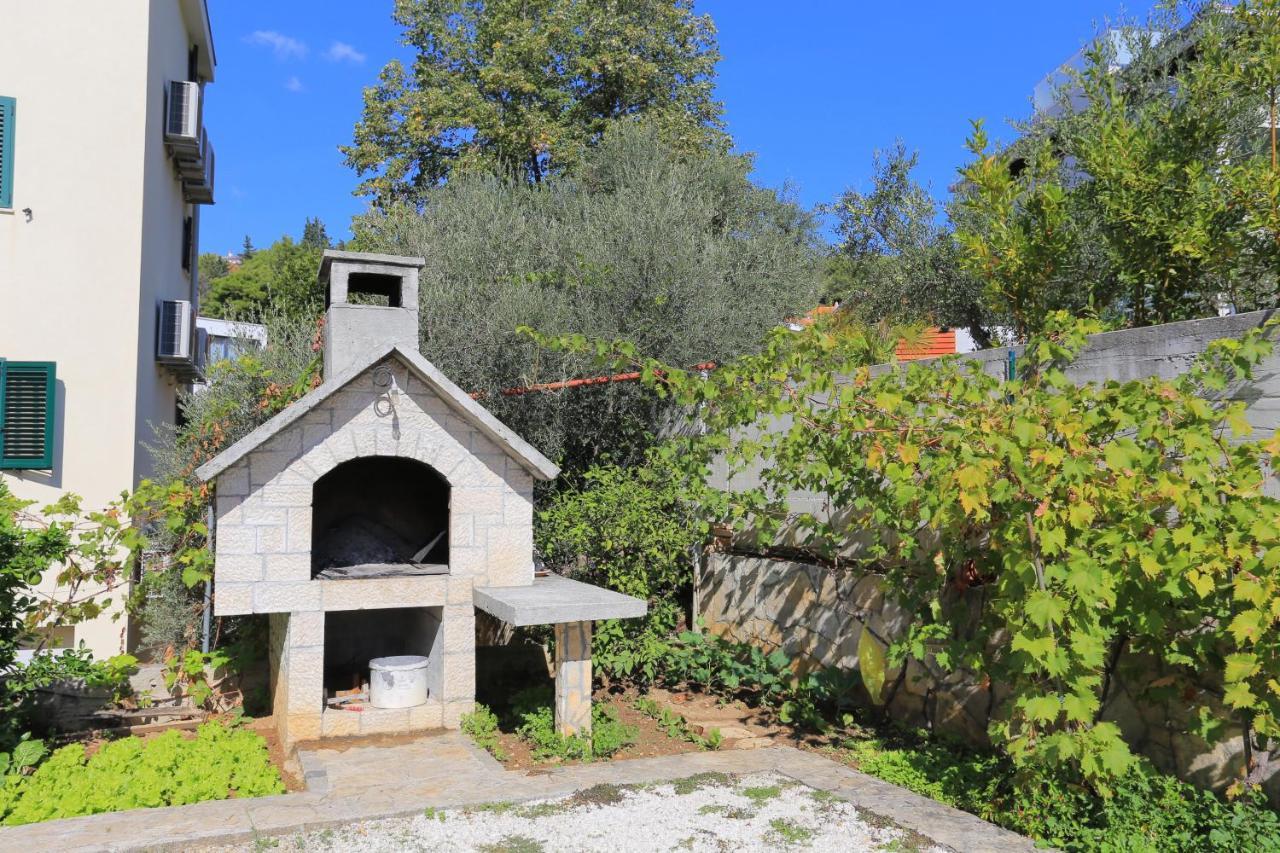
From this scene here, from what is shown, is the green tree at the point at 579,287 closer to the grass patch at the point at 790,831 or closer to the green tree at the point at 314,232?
the grass patch at the point at 790,831

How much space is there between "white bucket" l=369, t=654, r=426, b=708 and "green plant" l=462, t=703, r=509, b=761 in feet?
1.46

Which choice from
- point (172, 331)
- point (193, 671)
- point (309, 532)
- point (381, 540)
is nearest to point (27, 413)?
point (172, 331)

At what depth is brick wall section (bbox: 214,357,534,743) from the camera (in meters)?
7.20

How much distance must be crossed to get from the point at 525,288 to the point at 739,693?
5.35m

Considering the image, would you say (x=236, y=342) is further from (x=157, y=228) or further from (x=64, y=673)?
(x=64, y=673)

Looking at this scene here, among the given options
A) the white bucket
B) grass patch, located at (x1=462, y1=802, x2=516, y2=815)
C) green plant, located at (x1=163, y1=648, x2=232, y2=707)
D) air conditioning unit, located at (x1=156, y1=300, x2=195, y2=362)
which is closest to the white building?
air conditioning unit, located at (x1=156, y1=300, x2=195, y2=362)

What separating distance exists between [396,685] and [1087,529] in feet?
17.2

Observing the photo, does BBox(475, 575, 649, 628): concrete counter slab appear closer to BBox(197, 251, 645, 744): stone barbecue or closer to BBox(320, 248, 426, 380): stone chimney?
BBox(197, 251, 645, 744): stone barbecue

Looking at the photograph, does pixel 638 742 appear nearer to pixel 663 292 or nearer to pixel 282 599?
pixel 282 599

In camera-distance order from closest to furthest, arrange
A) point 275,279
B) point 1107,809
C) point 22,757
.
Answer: point 1107,809, point 22,757, point 275,279

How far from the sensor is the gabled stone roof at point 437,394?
704 centimetres

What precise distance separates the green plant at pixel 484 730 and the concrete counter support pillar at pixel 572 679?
0.51 metres

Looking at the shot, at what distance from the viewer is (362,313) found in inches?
314

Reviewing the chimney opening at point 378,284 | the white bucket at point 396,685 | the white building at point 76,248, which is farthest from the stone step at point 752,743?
the white building at point 76,248
